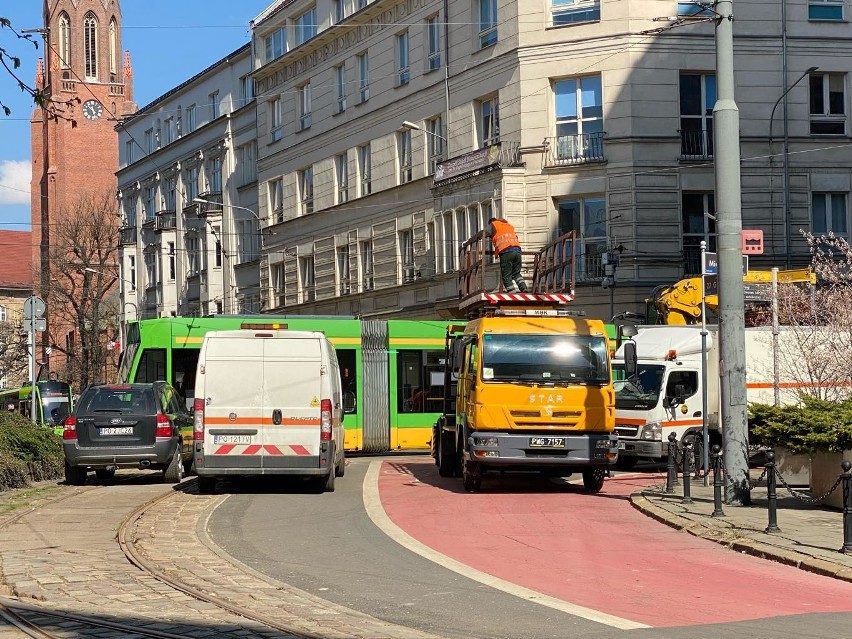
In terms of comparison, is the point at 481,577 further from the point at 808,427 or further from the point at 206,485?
the point at 206,485

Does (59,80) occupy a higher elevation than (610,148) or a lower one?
higher

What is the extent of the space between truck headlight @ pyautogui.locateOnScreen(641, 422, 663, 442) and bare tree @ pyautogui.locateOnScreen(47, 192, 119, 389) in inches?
1821

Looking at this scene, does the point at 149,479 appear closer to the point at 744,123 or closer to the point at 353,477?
the point at 353,477

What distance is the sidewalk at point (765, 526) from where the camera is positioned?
12336 mm

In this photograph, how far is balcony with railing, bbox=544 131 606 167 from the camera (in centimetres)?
3938

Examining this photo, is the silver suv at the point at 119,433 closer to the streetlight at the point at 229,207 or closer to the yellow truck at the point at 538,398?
the yellow truck at the point at 538,398

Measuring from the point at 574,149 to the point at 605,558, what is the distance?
2792 cm

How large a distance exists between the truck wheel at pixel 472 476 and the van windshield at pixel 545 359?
4.24ft

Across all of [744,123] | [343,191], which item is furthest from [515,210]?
[343,191]

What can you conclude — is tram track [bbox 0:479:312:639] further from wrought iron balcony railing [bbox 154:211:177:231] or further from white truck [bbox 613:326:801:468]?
wrought iron balcony railing [bbox 154:211:177:231]

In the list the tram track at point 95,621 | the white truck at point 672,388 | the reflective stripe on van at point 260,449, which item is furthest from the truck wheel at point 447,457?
A: the tram track at point 95,621

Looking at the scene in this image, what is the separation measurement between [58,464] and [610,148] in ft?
68.4

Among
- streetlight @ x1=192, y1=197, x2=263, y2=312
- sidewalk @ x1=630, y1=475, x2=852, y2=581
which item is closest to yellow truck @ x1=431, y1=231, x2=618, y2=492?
sidewalk @ x1=630, y1=475, x2=852, y2=581

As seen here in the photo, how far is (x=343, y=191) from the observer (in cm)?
5272
